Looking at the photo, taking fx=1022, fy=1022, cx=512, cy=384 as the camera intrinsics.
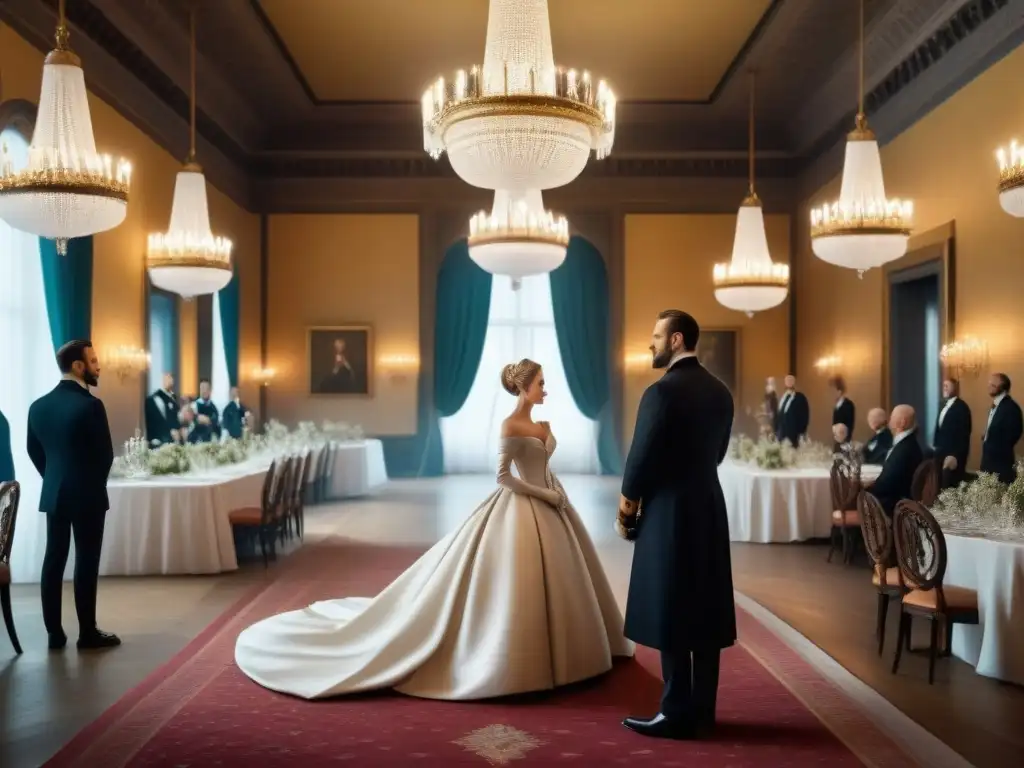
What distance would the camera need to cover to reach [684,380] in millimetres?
4109

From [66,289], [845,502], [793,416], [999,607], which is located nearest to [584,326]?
[793,416]

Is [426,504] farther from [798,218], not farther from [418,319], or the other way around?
[798,218]

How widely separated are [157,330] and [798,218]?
10036 mm

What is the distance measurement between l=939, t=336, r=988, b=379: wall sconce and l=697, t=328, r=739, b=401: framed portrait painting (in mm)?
6562

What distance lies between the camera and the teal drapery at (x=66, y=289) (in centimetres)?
919

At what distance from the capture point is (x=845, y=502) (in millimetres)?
8617

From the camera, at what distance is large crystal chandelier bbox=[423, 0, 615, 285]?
619 cm

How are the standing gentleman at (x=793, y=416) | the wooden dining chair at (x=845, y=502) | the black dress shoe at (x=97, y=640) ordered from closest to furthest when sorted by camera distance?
the black dress shoe at (x=97, y=640) < the wooden dining chair at (x=845, y=502) < the standing gentleman at (x=793, y=416)

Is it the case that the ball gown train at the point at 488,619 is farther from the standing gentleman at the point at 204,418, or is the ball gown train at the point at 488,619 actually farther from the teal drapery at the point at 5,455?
the standing gentleman at the point at 204,418

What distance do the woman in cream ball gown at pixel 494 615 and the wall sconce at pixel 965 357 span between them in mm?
5935

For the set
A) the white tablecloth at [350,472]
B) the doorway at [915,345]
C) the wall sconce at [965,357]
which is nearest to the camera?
the wall sconce at [965,357]

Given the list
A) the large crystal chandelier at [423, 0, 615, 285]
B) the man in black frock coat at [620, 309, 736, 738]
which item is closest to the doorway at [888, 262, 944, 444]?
the large crystal chandelier at [423, 0, 615, 285]

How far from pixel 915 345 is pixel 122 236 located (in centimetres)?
911

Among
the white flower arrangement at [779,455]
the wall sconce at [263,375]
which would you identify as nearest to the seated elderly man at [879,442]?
the white flower arrangement at [779,455]
